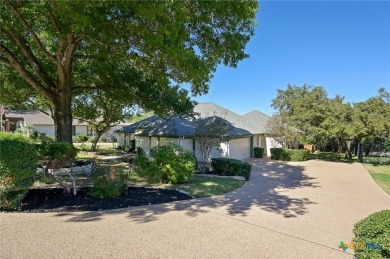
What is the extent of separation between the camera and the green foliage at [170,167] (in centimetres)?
1157

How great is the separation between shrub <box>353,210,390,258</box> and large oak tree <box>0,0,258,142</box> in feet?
21.1

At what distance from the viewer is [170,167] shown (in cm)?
1154

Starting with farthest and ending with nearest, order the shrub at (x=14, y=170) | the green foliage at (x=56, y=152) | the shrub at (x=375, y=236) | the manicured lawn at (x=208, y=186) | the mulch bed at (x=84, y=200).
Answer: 1. the manicured lawn at (x=208, y=186)
2. the green foliage at (x=56, y=152)
3. the mulch bed at (x=84, y=200)
4. the shrub at (x=14, y=170)
5. the shrub at (x=375, y=236)

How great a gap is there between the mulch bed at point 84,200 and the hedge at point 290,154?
16406 mm

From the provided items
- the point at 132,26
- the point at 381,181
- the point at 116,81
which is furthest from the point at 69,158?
the point at 381,181

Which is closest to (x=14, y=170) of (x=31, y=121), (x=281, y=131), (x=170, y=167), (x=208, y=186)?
(x=170, y=167)

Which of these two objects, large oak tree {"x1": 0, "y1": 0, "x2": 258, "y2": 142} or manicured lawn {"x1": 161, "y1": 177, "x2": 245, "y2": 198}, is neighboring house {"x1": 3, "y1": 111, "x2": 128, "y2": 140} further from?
manicured lawn {"x1": 161, "y1": 177, "x2": 245, "y2": 198}

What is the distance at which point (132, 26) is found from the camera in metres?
8.17

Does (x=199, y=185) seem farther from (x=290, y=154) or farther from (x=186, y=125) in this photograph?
(x=290, y=154)

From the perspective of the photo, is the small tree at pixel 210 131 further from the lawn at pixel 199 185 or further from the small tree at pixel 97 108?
the small tree at pixel 97 108

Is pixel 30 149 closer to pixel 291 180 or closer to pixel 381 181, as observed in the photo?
pixel 291 180

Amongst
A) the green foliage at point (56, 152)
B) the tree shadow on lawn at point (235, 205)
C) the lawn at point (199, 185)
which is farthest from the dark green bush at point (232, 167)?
the green foliage at point (56, 152)

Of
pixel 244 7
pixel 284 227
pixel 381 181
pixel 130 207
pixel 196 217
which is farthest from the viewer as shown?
pixel 381 181

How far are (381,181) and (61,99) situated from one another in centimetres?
1805
